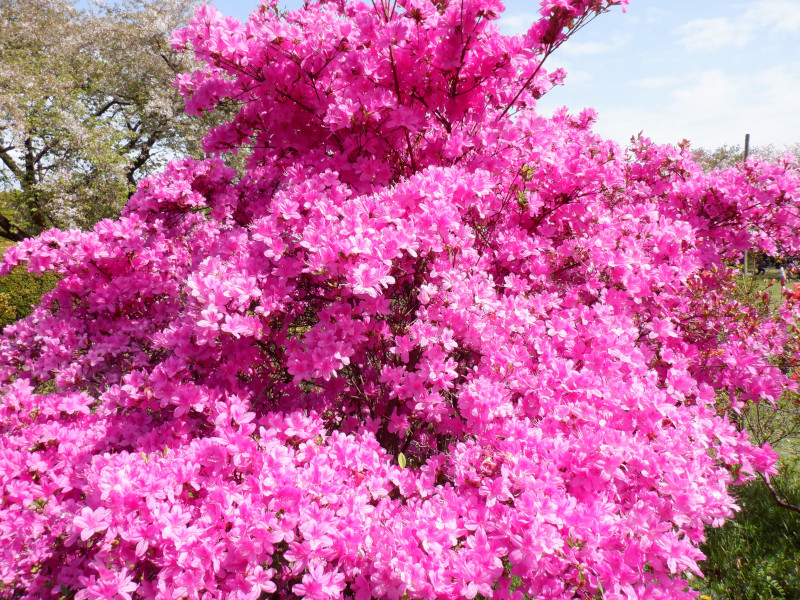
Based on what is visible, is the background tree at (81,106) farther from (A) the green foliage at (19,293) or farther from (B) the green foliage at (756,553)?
(B) the green foliage at (756,553)

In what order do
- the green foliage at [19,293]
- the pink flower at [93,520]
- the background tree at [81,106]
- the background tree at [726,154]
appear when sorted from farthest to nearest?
the background tree at [726,154], the background tree at [81,106], the green foliage at [19,293], the pink flower at [93,520]

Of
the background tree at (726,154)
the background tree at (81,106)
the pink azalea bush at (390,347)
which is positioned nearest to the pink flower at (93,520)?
the pink azalea bush at (390,347)

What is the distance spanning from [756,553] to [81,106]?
60.3 ft

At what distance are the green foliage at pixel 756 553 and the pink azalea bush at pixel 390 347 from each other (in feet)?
2.36

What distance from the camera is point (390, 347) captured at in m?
2.99

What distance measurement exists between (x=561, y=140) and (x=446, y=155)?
42.5 inches

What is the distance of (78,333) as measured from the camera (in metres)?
3.62

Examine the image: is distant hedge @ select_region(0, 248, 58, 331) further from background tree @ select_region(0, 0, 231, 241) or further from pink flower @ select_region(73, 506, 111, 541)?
pink flower @ select_region(73, 506, 111, 541)

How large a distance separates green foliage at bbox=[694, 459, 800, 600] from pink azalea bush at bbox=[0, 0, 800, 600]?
2.36ft

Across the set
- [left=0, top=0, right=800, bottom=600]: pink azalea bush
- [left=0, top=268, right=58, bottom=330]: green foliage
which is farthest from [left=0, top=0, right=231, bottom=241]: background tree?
[left=0, top=0, right=800, bottom=600]: pink azalea bush

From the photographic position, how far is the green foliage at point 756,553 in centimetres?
338

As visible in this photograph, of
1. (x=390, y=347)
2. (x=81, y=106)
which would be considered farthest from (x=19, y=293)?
(x=390, y=347)

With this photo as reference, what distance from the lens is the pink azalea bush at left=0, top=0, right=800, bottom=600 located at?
191 cm

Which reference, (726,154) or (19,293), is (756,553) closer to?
(19,293)
